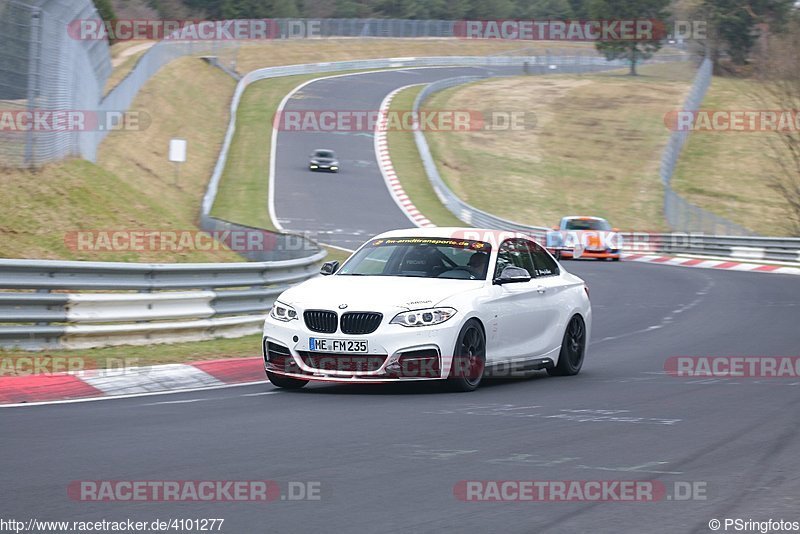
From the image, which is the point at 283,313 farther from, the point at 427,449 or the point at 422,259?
the point at 427,449

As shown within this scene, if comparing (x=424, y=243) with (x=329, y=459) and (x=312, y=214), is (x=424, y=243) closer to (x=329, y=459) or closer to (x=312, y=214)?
(x=329, y=459)

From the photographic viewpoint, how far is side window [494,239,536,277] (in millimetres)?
12289

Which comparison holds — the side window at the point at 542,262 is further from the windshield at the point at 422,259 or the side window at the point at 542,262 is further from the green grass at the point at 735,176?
the green grass at the point at 735,176

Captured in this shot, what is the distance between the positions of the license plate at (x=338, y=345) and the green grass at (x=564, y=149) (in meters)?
40.5

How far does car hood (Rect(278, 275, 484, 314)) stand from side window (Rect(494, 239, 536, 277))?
68cm

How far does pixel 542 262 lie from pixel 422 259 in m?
1.84

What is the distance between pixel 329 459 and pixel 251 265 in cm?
867

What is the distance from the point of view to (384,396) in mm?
10953

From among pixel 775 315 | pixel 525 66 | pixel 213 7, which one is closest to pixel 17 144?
pixel 775 315

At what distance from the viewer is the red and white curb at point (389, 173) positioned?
44.8 meters

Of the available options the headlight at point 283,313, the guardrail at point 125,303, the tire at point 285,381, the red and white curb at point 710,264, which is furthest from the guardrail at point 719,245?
the headlight at point 283,313

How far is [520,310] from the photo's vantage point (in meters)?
12.1

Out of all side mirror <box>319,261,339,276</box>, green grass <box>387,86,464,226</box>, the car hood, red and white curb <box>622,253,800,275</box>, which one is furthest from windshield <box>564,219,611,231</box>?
the car hood

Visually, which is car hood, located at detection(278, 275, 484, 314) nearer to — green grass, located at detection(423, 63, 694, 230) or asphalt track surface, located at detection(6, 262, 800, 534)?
asphalt track surface, located at detection(6, 262, 800, 534)
